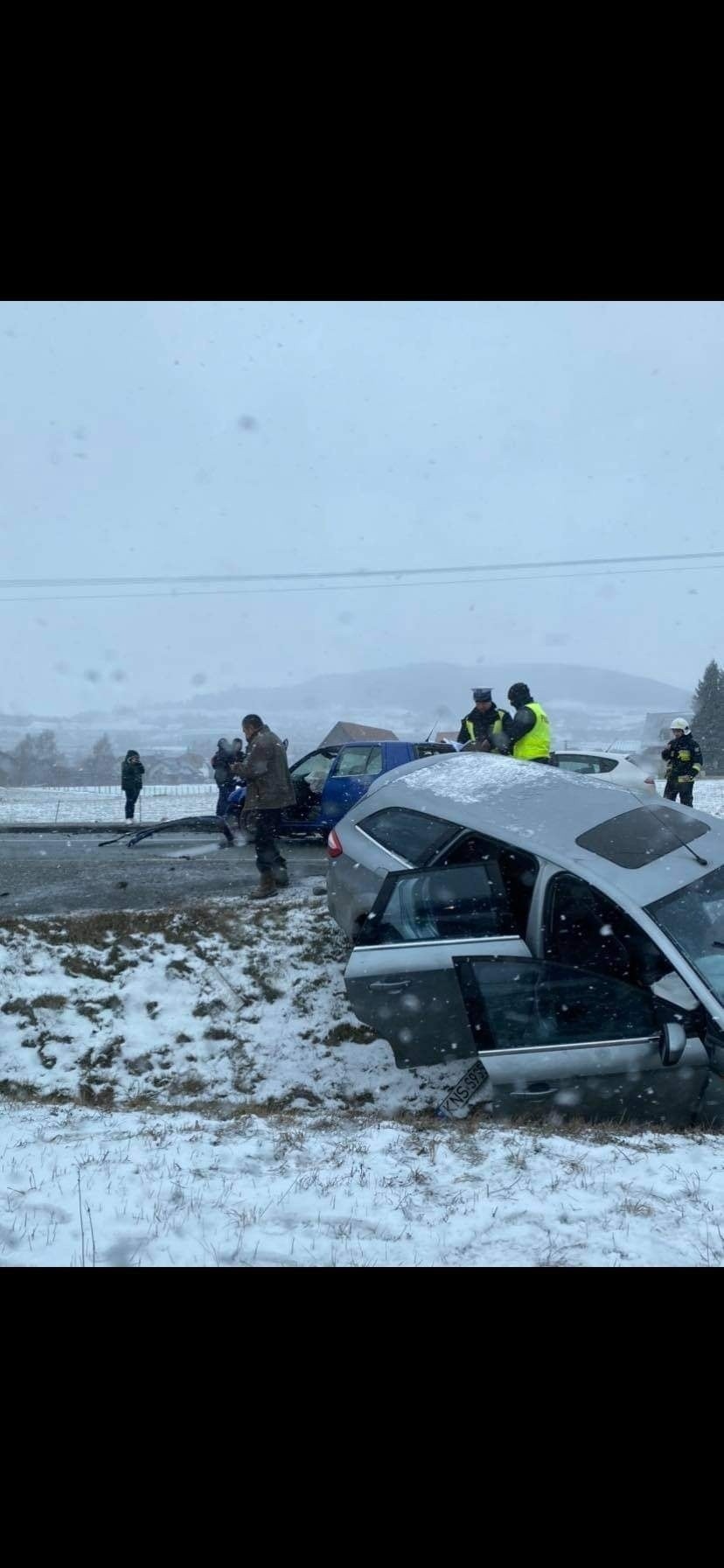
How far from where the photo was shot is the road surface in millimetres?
8945

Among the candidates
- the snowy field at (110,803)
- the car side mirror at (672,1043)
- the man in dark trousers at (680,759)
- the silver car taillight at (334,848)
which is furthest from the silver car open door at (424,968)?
the snowy field at (110,803)

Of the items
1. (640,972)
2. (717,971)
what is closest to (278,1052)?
(640,972)

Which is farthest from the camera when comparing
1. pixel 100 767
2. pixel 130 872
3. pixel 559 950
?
pixel 100 767

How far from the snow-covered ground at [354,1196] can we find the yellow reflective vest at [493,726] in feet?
17.7

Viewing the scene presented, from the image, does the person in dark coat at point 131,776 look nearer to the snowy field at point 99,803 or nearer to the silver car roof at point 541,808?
the snowy field at point 99,803

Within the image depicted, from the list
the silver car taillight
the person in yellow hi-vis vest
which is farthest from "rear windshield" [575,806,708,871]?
the person in yellow hi-vis vest

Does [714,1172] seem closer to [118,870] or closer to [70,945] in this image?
[70,945]

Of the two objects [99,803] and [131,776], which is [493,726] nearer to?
[131,776]

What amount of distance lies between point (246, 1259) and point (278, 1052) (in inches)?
144

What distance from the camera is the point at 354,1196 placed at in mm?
3254

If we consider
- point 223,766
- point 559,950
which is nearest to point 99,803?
point 223,766

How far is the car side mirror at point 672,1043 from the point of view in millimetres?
3863

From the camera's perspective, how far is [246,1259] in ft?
8.82

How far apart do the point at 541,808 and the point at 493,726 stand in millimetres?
4032
